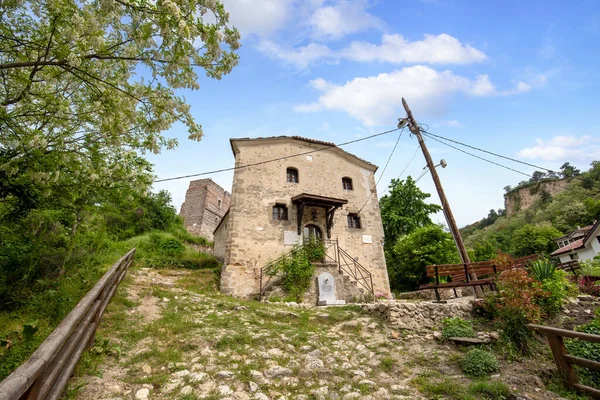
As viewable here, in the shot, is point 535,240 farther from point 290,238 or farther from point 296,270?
point 296,270

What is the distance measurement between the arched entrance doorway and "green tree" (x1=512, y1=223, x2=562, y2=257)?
35064mm

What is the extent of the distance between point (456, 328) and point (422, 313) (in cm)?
84

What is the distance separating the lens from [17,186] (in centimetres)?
483

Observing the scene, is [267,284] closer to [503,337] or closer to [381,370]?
[381,370]

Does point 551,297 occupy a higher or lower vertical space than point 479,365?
higher

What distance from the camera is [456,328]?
212 inches

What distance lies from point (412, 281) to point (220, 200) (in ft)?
59.1

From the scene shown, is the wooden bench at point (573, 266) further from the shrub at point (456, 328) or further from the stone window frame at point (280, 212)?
the stone window frame at point (280, 212)

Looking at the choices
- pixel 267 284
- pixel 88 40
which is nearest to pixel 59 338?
pixel 88 40

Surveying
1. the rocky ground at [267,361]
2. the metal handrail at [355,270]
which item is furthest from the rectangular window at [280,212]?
the rocky ground at [267,361]

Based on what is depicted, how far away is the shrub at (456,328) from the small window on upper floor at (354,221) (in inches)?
304

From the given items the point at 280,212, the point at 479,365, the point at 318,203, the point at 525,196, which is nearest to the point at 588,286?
the point at 479,365

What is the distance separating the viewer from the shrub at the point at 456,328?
17.2 ft

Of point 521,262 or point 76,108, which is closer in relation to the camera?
point 76,108
